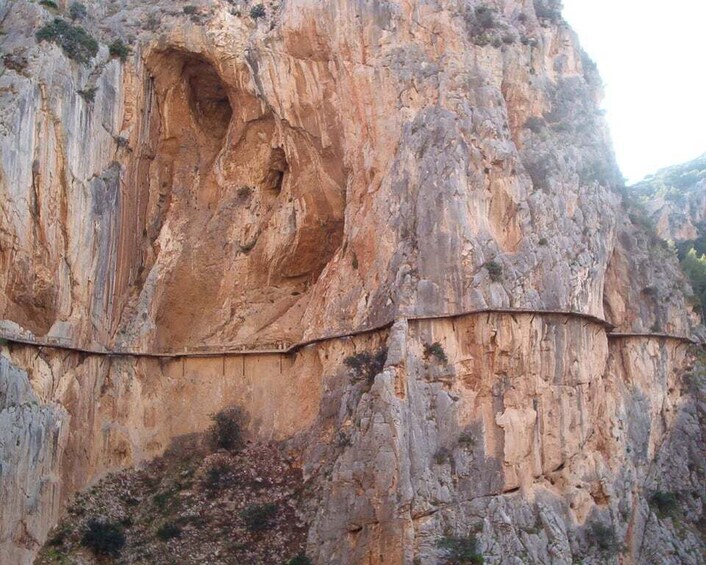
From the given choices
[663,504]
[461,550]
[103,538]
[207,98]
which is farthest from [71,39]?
[663,504]

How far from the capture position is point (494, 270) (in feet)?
105

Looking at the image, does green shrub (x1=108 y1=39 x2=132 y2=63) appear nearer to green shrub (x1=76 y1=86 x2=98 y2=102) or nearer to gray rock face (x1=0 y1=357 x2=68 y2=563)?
green shrub (x1=76 y1=86 x2=98 y2=102)

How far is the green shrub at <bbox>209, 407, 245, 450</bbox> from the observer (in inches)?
1356

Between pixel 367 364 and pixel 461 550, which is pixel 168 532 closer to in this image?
pixel 367 364

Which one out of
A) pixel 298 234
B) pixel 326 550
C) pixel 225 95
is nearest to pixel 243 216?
pixel 298 234

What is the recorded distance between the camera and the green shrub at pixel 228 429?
34.4 meters

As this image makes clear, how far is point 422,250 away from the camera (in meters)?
32.7

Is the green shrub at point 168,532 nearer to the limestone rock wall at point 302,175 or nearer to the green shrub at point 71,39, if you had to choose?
the limestone rock wall at point 302,175

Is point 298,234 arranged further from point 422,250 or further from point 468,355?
→ point 468,355

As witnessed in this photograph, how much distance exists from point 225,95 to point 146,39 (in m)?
3.84

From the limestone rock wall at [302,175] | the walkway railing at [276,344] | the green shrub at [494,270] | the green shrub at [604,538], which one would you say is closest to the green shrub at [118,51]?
the limestone rock wall at [302,175]

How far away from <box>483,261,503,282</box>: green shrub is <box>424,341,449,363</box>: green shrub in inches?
112

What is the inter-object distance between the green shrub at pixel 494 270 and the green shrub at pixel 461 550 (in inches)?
323

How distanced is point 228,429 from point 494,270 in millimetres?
10840
